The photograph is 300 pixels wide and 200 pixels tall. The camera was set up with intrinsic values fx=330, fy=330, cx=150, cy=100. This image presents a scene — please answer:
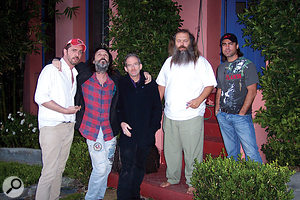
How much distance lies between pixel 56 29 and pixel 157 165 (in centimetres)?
648

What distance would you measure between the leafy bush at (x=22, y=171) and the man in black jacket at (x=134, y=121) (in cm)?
270

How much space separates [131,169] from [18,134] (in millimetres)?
5260

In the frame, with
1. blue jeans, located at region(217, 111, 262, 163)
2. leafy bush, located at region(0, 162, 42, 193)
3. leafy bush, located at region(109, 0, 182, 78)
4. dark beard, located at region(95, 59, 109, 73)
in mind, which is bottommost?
leafy bush, located at region(0, 162, 42, 193)

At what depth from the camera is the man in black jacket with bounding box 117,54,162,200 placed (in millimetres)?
4473

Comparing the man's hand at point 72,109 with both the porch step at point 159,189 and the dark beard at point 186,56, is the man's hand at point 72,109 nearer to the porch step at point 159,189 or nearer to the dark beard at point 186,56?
the dark beard at point 186,56

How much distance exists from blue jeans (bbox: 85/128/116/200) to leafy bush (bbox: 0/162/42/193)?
88.7 inches

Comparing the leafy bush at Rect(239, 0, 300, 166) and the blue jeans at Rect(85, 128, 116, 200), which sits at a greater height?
the leafy bush at Rect(239, 0, 300, 166)

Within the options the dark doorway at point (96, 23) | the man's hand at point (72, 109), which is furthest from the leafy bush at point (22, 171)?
the dark doorway at point (96, 23)

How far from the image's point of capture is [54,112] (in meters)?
4.19

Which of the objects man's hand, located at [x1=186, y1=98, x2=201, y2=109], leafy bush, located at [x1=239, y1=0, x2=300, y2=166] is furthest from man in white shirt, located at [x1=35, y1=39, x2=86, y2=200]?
leafy bush, located at [x1=239, y1=0, x2=300, y2=166]

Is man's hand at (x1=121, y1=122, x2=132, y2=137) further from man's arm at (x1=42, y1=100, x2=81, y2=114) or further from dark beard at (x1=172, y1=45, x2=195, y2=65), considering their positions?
dark beard at (x1=172, y1=45, x2=195, y2=65)

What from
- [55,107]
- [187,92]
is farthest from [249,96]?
[55,107]

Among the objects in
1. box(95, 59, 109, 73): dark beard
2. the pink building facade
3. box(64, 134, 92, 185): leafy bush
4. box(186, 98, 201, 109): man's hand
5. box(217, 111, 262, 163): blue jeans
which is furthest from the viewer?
the pink building facade

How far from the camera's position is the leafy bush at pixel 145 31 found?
19.4 feet
